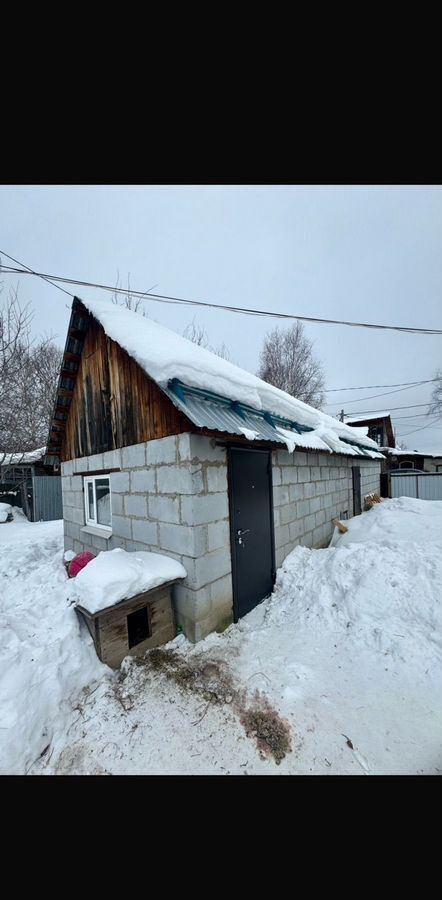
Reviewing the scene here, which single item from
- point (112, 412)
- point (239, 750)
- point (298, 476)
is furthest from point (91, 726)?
point (298, 476)

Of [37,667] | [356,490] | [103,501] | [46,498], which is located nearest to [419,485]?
[356,490]

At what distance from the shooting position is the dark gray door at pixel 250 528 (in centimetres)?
407

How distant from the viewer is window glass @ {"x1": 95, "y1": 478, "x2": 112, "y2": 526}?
5.62 m

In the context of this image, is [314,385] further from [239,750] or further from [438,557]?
[239,750]

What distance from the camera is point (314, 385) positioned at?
68.7 feet

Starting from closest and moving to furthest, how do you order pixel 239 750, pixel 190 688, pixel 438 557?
pixel 239 750, pixel 190 688, pixel 438 557

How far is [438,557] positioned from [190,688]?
4024 millimetres

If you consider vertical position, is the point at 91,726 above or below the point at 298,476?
below

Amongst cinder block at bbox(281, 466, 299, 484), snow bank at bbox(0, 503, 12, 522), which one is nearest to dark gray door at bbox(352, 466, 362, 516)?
cinder block at bbox(281, 466, 299, 484)

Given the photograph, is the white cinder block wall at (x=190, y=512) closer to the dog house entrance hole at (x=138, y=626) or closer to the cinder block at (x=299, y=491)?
the cinder block at (x=299, y=491)

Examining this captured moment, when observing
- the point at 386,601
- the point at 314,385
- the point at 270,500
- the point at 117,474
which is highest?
the point at 314,385

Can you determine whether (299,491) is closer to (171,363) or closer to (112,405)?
(171,363)

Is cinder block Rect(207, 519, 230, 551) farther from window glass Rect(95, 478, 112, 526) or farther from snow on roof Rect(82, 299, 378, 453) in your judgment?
window glass Rect(95, 478, 112, 526)

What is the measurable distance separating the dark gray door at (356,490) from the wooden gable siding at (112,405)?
768 cm
